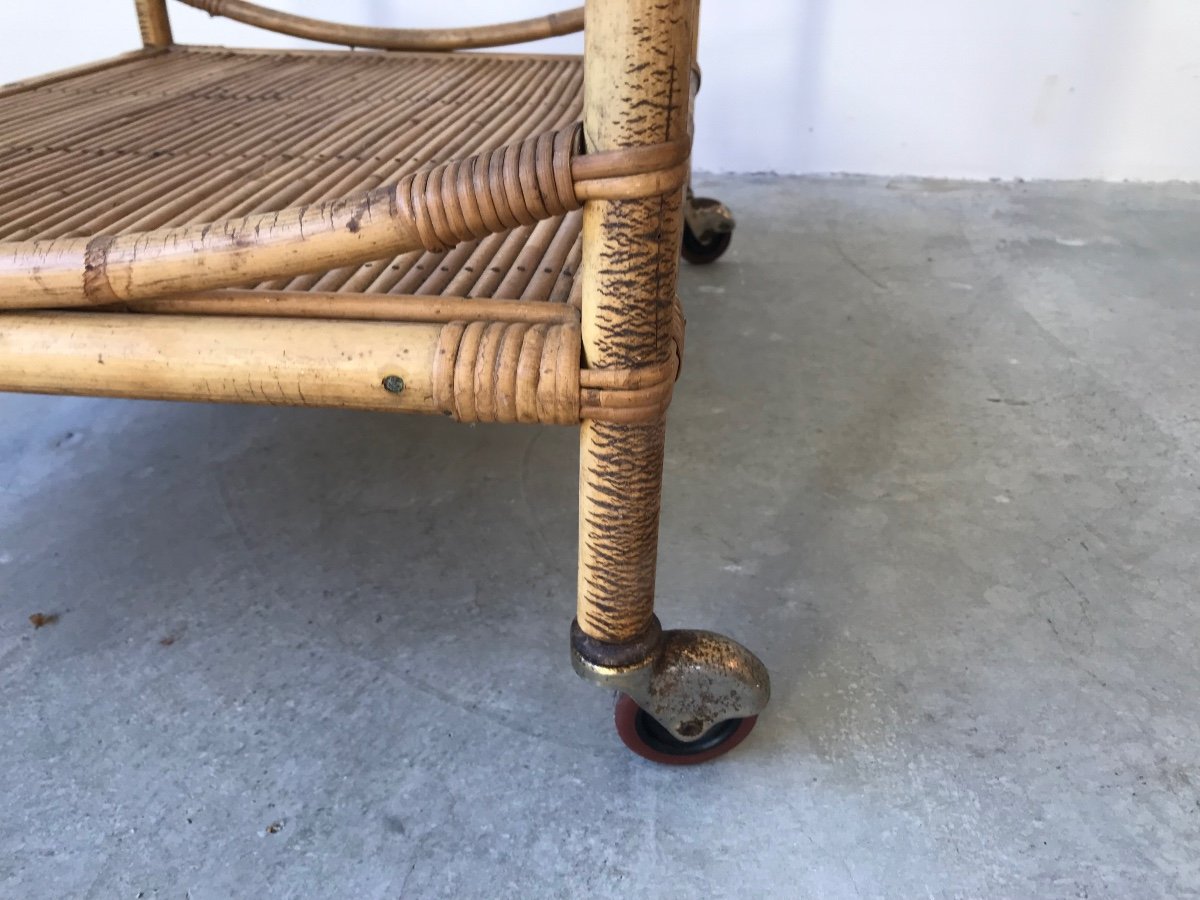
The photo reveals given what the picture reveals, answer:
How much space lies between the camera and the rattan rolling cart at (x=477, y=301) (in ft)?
1.82

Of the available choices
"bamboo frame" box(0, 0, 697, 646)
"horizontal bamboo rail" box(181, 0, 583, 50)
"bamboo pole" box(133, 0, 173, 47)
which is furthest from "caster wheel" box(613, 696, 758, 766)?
"bamboo pole" box(133, 0, 173, 47)

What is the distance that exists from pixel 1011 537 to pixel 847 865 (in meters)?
0.50

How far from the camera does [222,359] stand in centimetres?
65

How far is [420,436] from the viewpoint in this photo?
4.22 ft

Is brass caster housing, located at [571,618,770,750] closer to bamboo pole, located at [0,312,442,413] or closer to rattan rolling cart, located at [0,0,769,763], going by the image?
rattan rolling cart, located at [0,0,769,763]

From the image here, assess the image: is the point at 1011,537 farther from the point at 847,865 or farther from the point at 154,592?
the point at 154,592

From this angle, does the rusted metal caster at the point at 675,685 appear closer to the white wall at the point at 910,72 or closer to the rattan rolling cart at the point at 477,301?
the rattan rolling cart at the point at 477,301

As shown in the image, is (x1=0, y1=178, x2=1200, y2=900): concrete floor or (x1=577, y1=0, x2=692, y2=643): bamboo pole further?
(x1=0, y1=178, x2=1200, y2=900): concrete floor

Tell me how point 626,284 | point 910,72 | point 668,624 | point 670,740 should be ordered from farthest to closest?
point 910,72, point 668,624, point 670,740, point 626,284

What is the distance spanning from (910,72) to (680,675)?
2002 mm

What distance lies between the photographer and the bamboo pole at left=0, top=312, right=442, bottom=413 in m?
0.63

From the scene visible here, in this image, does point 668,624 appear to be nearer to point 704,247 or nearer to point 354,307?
point 354,307

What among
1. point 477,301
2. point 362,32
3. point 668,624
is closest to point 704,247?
point 362,32

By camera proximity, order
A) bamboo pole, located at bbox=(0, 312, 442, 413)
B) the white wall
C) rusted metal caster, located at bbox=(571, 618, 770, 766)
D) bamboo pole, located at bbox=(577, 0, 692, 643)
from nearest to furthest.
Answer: bamboo pole, located at bbox=(577, 0, 692, 643) → bamboo pole, located at bbox=(0, 312, 442, 413) → rusted metal caster, located at bbox=(571, 618, 770, 766) → the white wall
